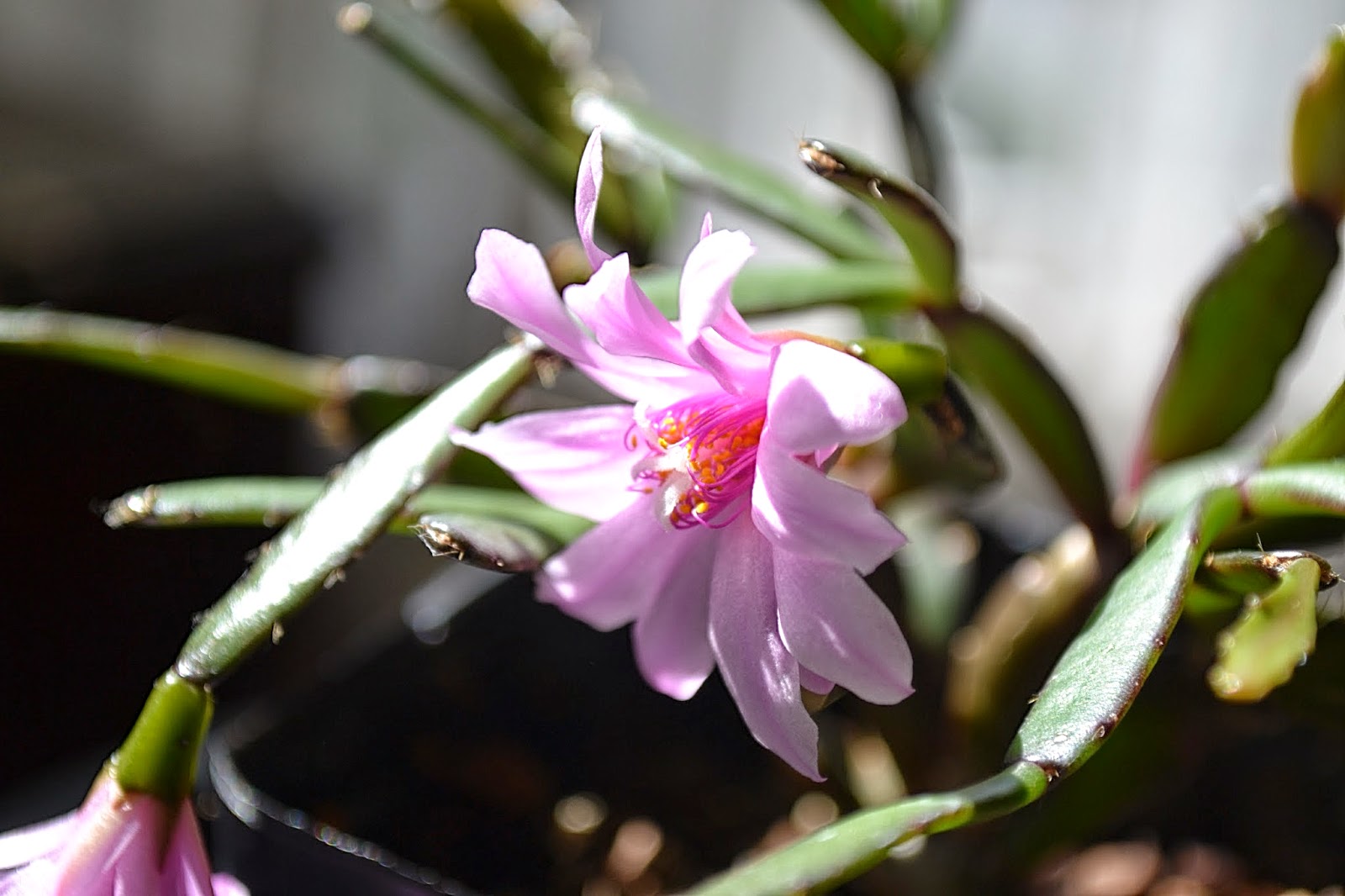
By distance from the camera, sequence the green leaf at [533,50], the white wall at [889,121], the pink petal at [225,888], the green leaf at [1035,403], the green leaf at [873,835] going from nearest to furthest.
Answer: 1. the green leaf at [873,835]
2. the pink petal at [225,888]
3. the green leaf at [1035,403]
4. the green leaf at [533,50]
5. the white wall at [889,121]

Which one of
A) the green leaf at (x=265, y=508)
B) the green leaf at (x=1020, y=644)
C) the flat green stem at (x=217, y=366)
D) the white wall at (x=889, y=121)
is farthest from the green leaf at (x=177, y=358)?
the white wall at (x=889, y=121)

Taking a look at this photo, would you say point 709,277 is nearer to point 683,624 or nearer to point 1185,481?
point 683,624

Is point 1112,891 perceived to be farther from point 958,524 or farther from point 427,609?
point 427,609

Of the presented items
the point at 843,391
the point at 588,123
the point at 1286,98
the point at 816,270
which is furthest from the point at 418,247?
the point at 843,391

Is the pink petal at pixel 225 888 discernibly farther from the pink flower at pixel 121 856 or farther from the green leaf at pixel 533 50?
the green leaf at pixel 533 50

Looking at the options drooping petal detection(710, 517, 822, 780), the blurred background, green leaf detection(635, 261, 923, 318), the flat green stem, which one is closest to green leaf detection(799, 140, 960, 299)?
green leaf detection(635, 261, 923, 318)

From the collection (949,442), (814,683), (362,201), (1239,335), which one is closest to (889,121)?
(362,201)
